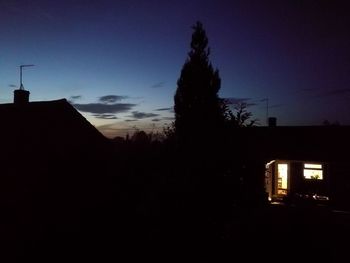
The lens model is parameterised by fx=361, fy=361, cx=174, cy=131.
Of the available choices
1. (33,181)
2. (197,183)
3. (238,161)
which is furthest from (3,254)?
(238,161)

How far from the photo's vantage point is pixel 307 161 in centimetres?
2283

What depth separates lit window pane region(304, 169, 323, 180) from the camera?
76.3 ft

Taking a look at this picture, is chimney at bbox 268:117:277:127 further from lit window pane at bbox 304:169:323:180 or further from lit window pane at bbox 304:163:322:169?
lit window pane at bbox 304:169:323:180

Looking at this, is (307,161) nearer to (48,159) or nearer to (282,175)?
(282,175)

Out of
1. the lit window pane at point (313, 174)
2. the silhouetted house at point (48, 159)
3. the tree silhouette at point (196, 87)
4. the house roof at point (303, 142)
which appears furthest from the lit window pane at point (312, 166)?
the silhouetted house at point (48, 159)

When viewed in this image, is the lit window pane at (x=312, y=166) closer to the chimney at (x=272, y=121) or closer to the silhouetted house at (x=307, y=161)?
the silhouetted house at (x=307, y=161)

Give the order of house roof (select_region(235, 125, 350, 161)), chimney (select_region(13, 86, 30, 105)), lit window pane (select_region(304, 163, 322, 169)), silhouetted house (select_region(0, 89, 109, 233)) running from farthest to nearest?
lit window pane (select_region(304, 163, 322, 169)) → house roof (select_region(235, 125, 350, 161)) → chimney (select_region(13, 86, 30, 105)) → silhouetted house (select_region(0, 89, 109, 233))

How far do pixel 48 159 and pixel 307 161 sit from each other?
15.7 meters

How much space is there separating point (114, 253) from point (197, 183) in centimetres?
528

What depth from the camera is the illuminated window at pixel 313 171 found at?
23250 mm

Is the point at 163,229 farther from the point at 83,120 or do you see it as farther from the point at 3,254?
the point at 83,120

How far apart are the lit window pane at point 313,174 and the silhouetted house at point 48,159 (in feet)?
43.8

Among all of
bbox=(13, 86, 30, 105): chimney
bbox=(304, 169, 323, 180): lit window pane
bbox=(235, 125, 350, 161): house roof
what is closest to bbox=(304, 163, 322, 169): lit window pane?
bbox=(304, 169, 323, 180): lit window pane

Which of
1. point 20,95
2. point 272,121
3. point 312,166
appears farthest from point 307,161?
point 20,95
